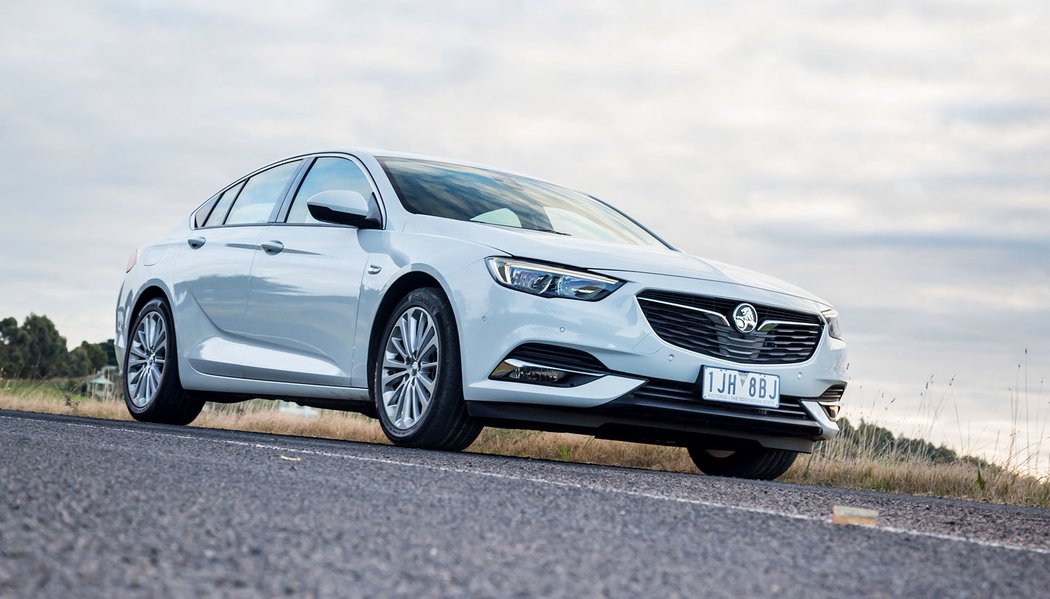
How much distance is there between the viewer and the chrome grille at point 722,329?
20.1ft

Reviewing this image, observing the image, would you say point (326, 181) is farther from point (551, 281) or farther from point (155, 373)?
point (551, 281)

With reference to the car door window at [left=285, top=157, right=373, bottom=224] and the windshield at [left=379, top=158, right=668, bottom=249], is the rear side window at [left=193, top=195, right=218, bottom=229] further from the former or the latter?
the windshield at [left=379, top=158, right=668, bottom=249]

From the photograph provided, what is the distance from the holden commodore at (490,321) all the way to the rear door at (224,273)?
0.06 ft

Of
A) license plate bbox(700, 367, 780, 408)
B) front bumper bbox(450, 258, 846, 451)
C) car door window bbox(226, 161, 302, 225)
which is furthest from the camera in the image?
car door window bbox(226, 161, 302, 225)

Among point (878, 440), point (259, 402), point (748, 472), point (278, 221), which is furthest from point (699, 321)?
point (259, 402)

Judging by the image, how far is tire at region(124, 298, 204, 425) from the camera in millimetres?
8562

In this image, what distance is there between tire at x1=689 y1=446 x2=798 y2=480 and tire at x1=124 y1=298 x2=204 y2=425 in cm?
357

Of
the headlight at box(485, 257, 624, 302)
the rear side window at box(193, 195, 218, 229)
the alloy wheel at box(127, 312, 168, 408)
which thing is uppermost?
the rear side window at box(193, 195, 218, 229)

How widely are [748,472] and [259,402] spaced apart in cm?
908

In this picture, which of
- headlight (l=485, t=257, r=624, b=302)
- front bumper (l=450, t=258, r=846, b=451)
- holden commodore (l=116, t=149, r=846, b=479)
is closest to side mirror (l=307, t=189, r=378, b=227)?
holden commodore (l=116, t=149, r=846, b=479)

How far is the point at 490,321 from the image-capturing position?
5996mm

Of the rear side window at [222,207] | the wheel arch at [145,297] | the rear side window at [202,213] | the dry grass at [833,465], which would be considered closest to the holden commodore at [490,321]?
the rear side window at [222,207]

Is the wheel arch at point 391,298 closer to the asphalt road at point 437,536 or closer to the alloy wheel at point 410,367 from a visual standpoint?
the alloy wheel at point 410,367

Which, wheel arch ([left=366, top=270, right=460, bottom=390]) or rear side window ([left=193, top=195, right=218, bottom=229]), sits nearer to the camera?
wheel arch ([left=366, top=270, right=460, bottom=390])
